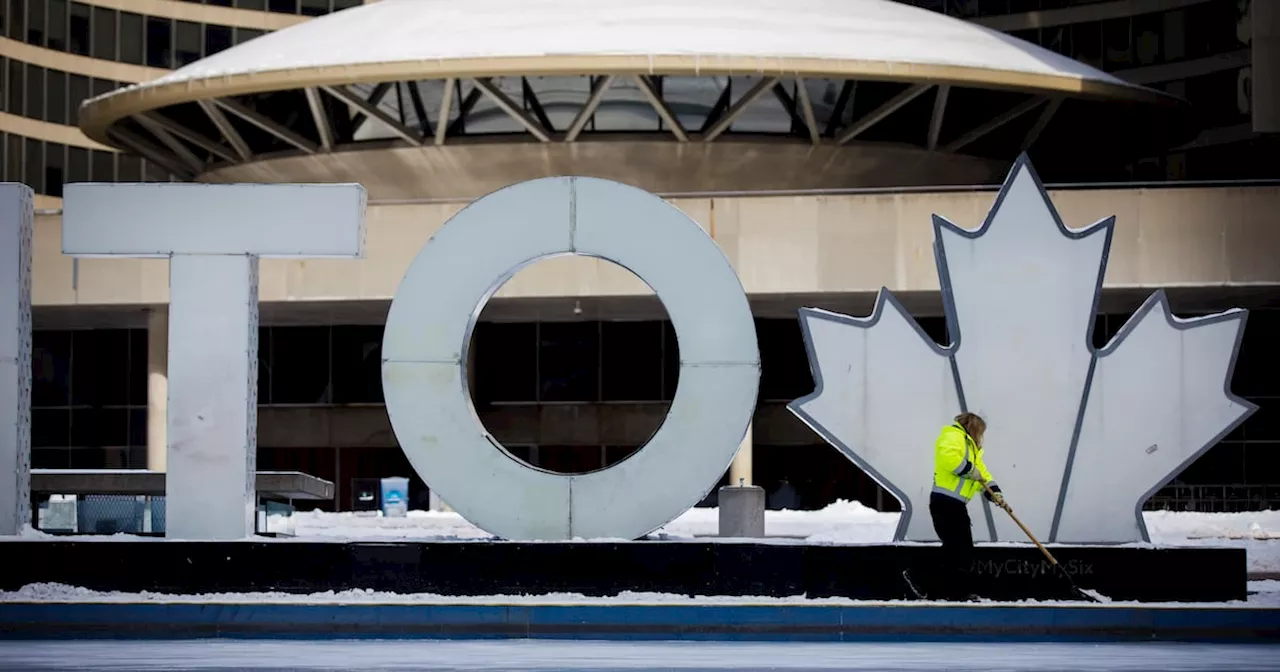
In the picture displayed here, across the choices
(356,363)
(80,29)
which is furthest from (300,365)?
(80,29)

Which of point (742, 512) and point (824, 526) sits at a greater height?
point (742, 512)

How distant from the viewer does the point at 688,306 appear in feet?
58.3

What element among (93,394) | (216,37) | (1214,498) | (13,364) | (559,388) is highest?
(216,37)

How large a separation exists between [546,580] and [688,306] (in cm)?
288

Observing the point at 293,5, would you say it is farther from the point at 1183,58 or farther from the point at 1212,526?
the point at 1212,526

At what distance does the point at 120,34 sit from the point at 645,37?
3932 centimetres

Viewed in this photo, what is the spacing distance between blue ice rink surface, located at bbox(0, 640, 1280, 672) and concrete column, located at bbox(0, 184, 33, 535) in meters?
3.11

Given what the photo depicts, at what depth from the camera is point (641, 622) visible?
16406mm

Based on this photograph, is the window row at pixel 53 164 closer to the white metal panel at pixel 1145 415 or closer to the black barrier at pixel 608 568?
the black barrier at pixel 608 568

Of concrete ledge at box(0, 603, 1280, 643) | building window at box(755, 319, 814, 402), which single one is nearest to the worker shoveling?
concrete ledge at box(0, 603, 1280, 643)

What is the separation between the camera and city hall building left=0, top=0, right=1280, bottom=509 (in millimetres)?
37969

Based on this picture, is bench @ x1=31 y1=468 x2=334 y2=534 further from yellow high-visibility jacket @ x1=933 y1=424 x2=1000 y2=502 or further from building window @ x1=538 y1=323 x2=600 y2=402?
building window @ x1=538 y1=323 x2=600 y2=402

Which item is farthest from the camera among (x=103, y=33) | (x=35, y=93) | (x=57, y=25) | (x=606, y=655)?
(x=103, y=33)

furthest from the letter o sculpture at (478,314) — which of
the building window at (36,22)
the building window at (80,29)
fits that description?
the building window at (80,29)
